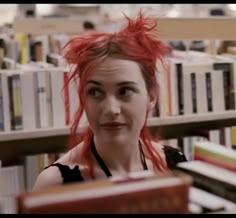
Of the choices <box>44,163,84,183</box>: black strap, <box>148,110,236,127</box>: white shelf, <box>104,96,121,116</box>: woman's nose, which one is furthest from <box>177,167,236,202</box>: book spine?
<box>148,110,236,127</box>: white shelf

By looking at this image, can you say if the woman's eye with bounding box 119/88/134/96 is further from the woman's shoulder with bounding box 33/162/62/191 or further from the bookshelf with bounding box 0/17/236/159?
the bookshelf with bounding box 0/17/236/159

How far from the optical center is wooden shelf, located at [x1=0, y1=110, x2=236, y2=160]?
2.22 m

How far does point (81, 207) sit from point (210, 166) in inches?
10.5

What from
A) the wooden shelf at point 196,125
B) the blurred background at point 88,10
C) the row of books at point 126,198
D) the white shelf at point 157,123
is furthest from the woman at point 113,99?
the blurred background at point 88,10

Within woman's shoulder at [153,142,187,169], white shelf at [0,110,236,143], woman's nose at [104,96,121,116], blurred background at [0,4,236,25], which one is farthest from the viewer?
blurred background at [0,4,236,25]

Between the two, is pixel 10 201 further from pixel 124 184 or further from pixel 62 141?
pixel 62 141

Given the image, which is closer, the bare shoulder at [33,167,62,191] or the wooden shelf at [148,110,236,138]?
the bare shoulder at [33,167,62,191]

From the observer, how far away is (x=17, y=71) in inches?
83.1

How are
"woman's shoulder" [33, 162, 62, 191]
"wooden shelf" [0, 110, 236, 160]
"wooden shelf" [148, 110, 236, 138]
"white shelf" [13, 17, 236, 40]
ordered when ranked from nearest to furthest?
1. "woman's shoulder" [33, 162, 62, 191]
2. "white shelf" [13, 17, 236, 40]
3. "wooden shelf" [0, 110, 236, 160]
4. "wooden shelf" [148, 110, 236, 138]

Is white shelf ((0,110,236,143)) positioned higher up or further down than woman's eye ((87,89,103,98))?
further down

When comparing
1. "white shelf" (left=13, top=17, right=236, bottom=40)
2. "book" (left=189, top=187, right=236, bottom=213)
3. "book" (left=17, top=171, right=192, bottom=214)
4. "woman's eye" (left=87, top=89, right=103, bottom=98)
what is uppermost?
"white shelf" (left=13, top=17, right=236, bottom=40)

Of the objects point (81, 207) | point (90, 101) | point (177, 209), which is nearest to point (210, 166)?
→ point (177, 209)

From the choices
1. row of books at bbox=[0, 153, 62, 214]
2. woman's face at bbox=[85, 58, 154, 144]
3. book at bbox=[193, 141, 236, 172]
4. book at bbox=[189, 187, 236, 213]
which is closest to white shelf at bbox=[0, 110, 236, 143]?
row of books at bbox=[0, 153, 62, 214]

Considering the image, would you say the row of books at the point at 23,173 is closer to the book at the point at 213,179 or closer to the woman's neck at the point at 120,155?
the woman's neck at the point at 120,155
